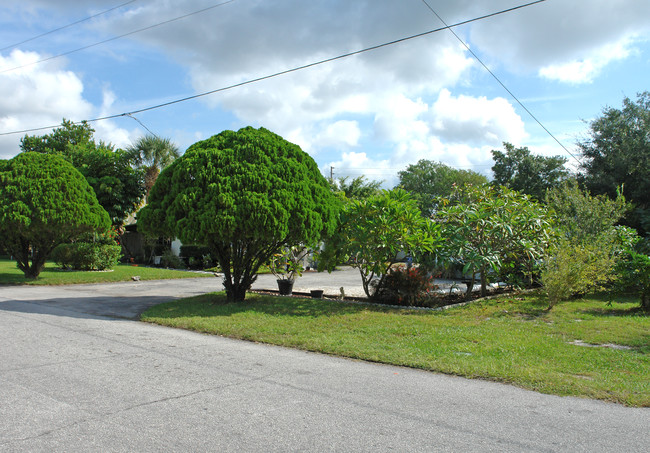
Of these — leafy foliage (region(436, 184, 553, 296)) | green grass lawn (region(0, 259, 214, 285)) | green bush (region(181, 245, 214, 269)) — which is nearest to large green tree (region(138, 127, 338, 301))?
leafy foliage (region(436, 184, 553, 296))

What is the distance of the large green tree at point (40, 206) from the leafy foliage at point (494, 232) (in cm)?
1358

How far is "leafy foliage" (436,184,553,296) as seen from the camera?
11852 millimetres

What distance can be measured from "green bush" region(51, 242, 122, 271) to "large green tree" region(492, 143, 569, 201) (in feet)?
79.1

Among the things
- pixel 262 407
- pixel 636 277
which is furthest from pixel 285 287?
pixel 262 407

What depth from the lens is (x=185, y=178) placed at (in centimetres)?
1182

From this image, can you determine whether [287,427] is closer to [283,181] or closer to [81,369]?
[81,369]

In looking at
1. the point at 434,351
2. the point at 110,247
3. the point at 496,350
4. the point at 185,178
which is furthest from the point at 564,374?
the point at 110,247

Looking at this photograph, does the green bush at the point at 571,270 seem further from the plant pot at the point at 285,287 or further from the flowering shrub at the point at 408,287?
the plant pot at the point at 285,287

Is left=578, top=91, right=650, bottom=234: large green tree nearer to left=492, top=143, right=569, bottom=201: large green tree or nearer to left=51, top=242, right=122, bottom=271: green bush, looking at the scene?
left=492, top=143, right=569, bottom=201: large green tree

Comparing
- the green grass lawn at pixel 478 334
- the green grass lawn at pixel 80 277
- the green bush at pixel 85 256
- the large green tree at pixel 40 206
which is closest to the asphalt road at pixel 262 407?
the green grass lawn at pixel 478 334

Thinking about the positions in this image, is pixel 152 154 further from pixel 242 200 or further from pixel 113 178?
pixel 242 200

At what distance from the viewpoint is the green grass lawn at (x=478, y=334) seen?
6.15 m

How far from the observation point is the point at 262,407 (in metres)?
4.81

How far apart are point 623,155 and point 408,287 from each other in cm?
1737
